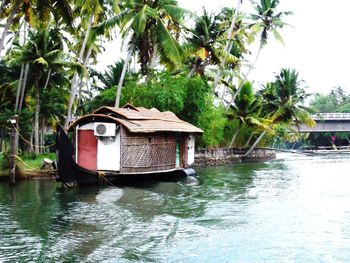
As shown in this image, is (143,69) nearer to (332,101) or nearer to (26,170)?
(26,170)

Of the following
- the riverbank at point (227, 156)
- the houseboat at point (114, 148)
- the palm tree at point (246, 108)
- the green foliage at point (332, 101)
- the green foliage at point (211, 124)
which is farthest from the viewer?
the green foliage at point (332, 101)

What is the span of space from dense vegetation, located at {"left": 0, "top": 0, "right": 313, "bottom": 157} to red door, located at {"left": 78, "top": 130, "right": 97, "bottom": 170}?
3.11 m

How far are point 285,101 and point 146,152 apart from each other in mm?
13116

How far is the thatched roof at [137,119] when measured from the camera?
12016mm

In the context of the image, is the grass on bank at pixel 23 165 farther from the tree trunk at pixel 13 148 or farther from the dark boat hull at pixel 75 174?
the dark boat hull at pixel 75 174

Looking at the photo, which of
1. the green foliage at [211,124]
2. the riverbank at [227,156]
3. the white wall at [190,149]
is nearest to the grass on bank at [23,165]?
the white wall at [190,149]

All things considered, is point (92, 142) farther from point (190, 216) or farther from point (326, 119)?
point (326, 119)

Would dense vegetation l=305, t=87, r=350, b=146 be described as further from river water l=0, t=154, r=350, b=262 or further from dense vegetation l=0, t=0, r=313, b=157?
river water l=0, t=154, r=350, b=262

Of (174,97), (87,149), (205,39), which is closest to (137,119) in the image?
(87,149)

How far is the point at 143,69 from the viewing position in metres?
18.3

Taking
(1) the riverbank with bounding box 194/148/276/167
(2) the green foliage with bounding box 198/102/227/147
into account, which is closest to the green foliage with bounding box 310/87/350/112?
(1) the riverbank with bounding box 194/148/276/167

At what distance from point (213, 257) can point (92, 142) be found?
7617mm

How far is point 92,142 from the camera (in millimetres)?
12523

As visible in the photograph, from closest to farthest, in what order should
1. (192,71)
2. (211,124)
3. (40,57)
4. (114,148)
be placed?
(114,148) < (40,57) < (211,124) < (192,71)
